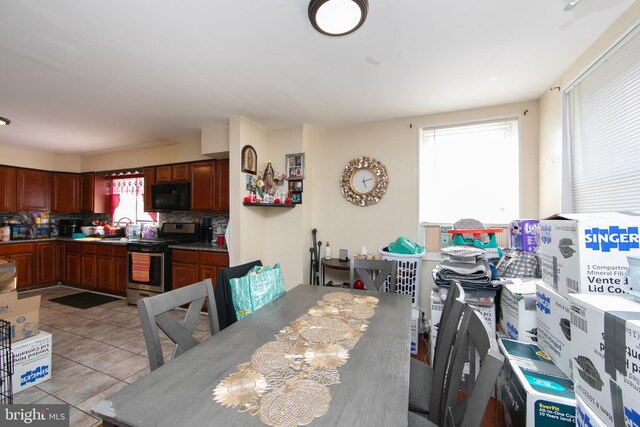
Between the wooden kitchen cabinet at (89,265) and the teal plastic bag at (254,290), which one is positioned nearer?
the teal plastic bag at (254,290)

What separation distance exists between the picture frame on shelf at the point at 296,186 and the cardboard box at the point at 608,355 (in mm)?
2770

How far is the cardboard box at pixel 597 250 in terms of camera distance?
1036 millimetres

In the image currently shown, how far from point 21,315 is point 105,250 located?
2.60m

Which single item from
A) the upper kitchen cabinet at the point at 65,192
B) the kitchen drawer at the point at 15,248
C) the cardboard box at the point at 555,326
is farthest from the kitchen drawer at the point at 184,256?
the cardboard box at the point at 555,326

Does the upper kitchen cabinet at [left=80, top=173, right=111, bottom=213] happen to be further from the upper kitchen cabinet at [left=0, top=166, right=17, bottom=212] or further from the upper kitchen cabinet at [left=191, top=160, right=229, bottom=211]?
the upper kitchen cabinet at [left=191, top=160, right=229, bottom=211]

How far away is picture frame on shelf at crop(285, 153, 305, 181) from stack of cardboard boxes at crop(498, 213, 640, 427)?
253cm

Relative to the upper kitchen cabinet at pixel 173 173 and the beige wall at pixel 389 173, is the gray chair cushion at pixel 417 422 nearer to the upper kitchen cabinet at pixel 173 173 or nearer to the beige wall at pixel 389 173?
the beige wall at pixel 389 173

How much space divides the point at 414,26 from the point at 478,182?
6.32 feet

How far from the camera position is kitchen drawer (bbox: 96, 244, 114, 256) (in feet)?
13.9

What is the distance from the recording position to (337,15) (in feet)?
4.74

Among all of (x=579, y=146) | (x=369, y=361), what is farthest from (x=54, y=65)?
(x=579, y=146)

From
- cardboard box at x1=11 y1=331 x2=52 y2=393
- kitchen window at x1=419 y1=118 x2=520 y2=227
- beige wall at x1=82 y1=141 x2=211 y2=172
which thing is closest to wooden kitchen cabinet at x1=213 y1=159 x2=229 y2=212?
beige wall at x1=82 y1=141 x2=211 y2=172

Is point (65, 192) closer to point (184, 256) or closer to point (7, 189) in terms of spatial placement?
point (7, 189)

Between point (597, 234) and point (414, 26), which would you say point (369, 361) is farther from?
point (414, 26)
